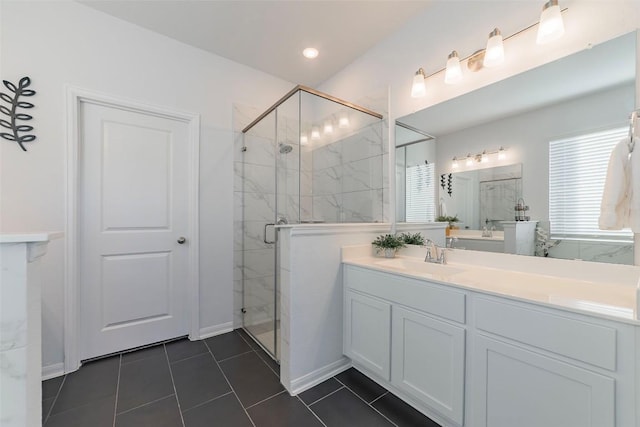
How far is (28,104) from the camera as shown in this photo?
1696mm

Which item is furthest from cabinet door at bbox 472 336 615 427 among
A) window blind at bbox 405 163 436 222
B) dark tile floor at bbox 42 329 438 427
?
window blind at bbox 405 163 436 222

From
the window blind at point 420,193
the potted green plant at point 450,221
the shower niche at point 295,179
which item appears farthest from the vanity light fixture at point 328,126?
the potted green plant at point 450,221

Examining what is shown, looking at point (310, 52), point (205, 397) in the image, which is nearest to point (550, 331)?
point (205, 397)

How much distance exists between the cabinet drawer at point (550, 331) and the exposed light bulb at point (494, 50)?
1.35 metres

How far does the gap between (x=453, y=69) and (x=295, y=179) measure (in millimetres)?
1451

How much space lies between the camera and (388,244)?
197 centimetres

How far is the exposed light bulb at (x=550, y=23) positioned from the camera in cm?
124

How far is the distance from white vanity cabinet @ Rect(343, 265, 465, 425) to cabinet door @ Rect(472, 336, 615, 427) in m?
0.10

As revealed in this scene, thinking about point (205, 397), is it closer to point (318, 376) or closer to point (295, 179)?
→ point (318, 376)

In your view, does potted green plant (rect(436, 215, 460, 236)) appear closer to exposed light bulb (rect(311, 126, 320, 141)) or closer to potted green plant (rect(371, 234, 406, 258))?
potted green plant (rect(371, 234, 406, 258))

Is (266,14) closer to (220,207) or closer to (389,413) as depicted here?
(220,207)

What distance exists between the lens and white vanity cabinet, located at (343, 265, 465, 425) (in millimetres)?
1224

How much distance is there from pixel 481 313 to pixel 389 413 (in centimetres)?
81

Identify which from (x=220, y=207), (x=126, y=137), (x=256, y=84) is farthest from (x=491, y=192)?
(x=126, y=137)
